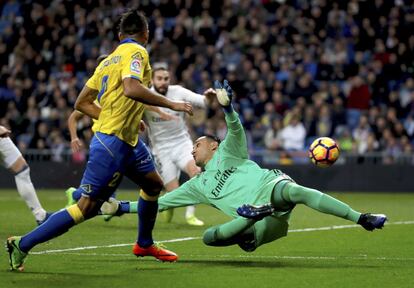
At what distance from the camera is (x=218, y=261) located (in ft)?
29.4

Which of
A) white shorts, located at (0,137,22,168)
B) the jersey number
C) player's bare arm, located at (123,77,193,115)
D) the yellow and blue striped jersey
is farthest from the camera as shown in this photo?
white shorts, located at (0,137,22,168)

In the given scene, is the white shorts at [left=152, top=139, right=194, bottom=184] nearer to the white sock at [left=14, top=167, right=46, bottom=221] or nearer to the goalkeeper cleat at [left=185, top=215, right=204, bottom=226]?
the goalkeeper cleat at [left=185, top=215, right=204, bottom=226]

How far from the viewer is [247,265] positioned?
8633 mm

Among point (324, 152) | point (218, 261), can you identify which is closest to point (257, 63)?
point (324, 152)

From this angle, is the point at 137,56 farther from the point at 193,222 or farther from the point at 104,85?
the point at 193,222

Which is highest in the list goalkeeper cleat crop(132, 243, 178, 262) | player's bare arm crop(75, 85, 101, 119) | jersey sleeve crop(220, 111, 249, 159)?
player's bare arm crop(75, 85, 101, 119)

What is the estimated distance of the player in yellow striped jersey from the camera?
7934mm

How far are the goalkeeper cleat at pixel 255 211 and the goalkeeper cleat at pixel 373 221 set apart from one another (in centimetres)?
80

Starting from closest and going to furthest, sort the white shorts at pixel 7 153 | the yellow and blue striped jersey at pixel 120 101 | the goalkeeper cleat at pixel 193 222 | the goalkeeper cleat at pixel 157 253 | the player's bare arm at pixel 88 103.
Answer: the yellow and blue striped jersey at pixel 120 101 → the player's bare arm at pixel 88 103 → the goalkeeper cleat at pixel 157 253 → the white shorts at pixel 7 153 → the goalkeeper cleat at pixel 193 222

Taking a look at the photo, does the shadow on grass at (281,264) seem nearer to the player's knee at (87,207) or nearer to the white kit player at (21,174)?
the player's knee at (87,207)

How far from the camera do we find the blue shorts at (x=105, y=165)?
8.00 metres

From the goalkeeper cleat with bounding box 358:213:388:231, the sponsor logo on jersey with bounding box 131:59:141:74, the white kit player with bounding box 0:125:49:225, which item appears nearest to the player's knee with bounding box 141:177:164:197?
the sponsor logo on jersey with bounding box 131:59:141:74

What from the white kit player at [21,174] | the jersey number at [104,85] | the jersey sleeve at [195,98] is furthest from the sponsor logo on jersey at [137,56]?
the jersey sleeve at [195,98]

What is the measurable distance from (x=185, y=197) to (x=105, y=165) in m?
1.72
